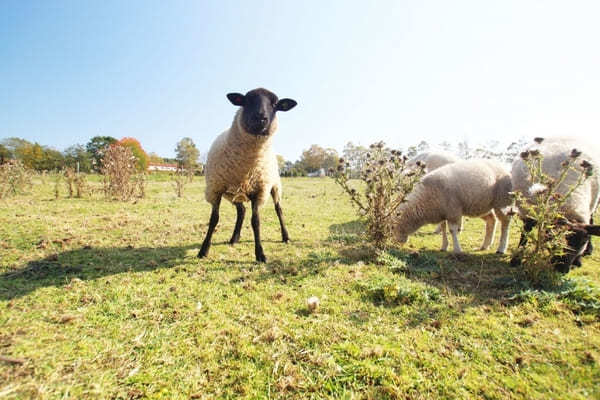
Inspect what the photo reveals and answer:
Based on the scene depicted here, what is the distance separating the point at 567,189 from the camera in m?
4.15

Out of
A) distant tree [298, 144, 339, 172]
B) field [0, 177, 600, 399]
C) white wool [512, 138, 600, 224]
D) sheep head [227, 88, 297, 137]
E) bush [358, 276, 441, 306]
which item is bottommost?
field [0, 177, 600, 399]

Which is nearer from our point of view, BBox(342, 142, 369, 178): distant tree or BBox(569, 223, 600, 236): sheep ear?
BBox(569, 223, 600, 236): sheep ear

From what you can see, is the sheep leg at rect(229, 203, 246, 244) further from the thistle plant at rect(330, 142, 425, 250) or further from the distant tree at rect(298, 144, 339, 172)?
the distant tree at rect(298, 144, 339, 172)

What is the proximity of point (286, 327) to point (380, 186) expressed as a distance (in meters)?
3.17

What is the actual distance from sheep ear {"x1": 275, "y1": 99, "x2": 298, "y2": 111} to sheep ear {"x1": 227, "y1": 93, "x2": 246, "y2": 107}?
0.67 meters

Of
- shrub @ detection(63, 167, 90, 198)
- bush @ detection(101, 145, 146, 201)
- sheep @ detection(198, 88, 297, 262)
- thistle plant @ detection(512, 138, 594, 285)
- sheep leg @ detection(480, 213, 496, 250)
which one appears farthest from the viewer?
shrub @ detection(63, 167, 90, 198)

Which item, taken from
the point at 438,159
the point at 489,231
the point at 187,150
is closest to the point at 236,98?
the point at 489,231

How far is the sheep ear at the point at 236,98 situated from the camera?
493 centimetres

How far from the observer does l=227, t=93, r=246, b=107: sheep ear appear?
4.93 meters

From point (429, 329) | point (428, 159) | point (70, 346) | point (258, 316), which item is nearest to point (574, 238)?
point (429, 329)

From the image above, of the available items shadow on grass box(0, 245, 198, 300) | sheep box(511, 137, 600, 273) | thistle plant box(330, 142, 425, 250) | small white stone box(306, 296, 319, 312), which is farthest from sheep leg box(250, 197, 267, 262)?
sheep box(511, 137, 600, 273)

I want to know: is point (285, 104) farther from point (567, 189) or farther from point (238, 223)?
point (567, 189)

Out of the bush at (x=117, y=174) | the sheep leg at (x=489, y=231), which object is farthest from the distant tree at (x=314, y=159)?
the sheep leg at (x=489, y=231)

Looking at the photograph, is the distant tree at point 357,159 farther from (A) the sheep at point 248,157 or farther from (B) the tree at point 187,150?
(B) the tree at point 187,150
